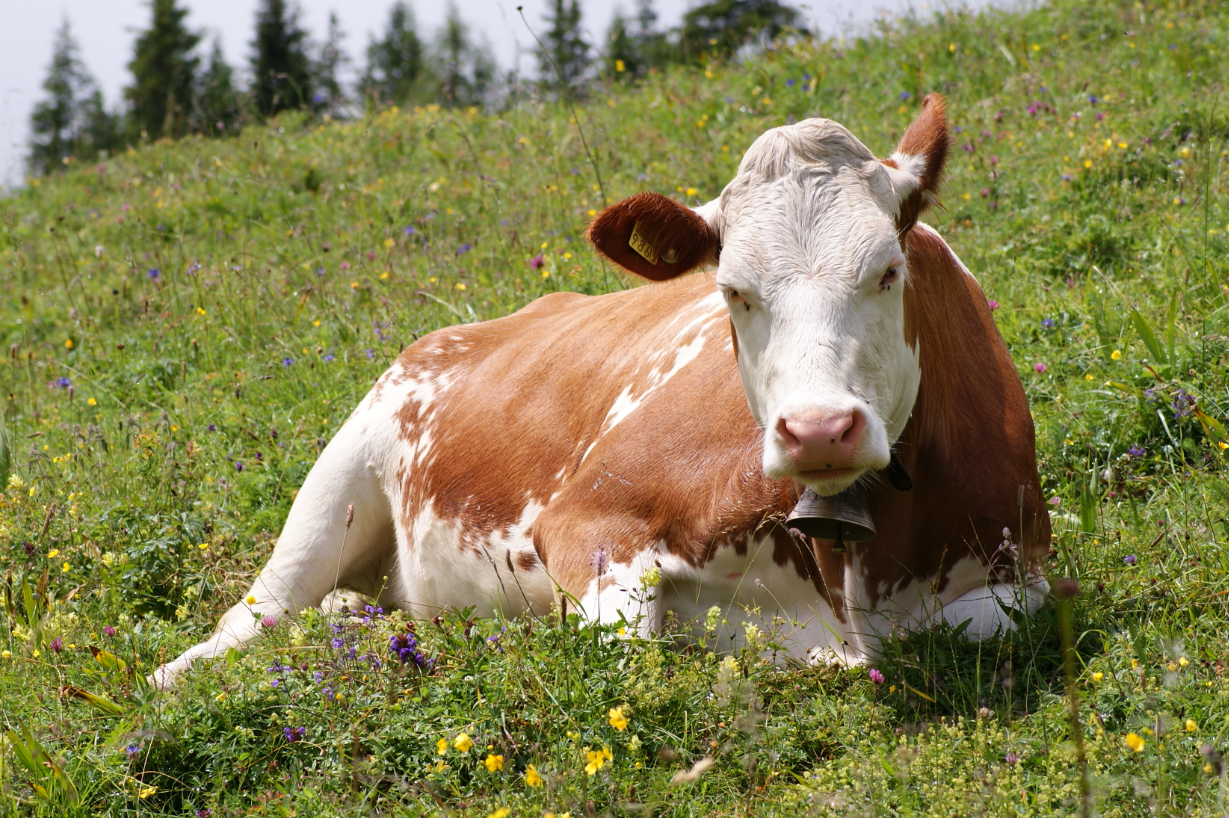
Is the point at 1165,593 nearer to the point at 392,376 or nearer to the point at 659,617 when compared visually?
the point at 659,617

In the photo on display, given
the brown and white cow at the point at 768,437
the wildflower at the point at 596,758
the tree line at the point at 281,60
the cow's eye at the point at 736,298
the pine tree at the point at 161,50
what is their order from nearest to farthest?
1. the wildflower at the point at 596,758
2. the brown and white cow at the point at 768,437
3. the cow's eye at the point at 736,298
4. the tree line at the point at 281,60
5. the pine tree at the point at 161,50

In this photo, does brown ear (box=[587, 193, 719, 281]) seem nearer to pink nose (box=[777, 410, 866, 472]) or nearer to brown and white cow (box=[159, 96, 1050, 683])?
brown and white cow (box=[159, 96, 1050, 683])

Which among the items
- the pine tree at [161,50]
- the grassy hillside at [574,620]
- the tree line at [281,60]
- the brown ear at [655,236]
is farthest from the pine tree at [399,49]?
the brown ear at [655,236]

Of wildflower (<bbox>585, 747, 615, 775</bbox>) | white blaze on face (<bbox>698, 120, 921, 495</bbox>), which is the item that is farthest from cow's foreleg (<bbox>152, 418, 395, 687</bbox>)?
white blaze on face (<bbox>698, 120, 921, 495</bbox>)

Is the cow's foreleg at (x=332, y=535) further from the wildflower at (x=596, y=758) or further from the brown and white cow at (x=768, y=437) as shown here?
the wildflower at (x=596, y=758)

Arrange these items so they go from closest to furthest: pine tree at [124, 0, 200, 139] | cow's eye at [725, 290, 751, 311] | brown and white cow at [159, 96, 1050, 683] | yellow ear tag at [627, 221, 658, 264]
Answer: brown and white cow at [159, 96, 1050, 683] < cow's eye at [725, 290, 751, 311] < yellow ear tag at [627, 221, 658, 264] < pine tree at [124, 0, 200, 139]

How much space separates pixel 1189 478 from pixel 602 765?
2.60m

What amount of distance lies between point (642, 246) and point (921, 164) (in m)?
0.89

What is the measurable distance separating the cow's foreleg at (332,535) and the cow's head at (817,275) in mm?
2362

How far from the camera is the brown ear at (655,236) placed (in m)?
3.23

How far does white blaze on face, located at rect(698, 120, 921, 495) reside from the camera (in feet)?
8.56

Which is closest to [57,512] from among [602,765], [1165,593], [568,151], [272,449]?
[272,449]

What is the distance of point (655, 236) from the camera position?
129 inches

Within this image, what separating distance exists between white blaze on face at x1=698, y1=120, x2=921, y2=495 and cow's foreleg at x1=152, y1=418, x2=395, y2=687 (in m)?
2.46
